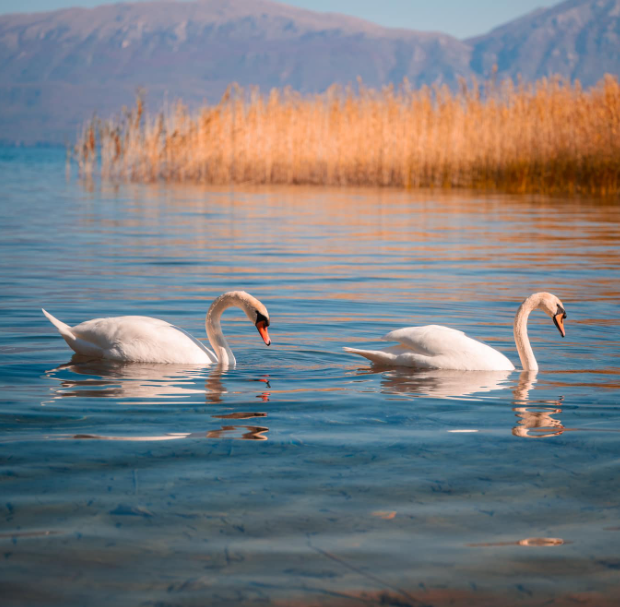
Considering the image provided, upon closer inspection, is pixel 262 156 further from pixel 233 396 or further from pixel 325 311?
pixel 233 396

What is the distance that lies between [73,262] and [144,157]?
1435cm

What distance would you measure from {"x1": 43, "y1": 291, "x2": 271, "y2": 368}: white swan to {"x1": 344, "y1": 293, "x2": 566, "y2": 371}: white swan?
0.72 meters

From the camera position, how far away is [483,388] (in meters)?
5.36

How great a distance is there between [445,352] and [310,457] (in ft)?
6.76

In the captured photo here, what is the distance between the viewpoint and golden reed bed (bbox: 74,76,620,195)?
20.1 meters

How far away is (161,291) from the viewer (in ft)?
29.4

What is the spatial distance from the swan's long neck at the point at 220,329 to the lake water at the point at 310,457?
0.15m

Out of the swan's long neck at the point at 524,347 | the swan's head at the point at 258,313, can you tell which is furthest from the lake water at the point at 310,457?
the swan's head at the point at 258,313

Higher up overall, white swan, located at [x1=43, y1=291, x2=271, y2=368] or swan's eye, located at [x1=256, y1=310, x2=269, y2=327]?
swan's eye, located at [x1=256, y1=310, x2=269, y2=327]

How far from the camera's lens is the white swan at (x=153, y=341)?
582 cm

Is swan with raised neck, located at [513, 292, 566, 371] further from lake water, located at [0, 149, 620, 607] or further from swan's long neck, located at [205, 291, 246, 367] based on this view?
swan's long neck, located at [205, 291, 246, 367]

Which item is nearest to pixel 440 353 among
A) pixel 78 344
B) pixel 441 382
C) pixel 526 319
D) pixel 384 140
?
pixel 441 382

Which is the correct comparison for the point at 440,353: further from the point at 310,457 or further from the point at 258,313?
the point at 310,457

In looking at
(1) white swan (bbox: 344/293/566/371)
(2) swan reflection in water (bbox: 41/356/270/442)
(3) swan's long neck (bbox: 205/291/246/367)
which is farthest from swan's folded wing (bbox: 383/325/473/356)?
(3) swan's long neck (bbox: 205/291/246/367)
